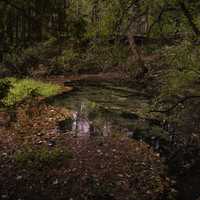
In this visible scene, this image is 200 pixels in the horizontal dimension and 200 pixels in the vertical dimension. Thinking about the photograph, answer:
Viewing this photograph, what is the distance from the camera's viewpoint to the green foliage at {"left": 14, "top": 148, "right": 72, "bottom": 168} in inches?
404

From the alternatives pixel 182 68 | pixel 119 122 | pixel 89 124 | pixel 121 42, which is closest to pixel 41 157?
pixel 121 42

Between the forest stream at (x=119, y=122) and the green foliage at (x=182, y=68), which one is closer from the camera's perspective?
the green foliage at (x=182, y=68)

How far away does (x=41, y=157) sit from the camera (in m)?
10.6

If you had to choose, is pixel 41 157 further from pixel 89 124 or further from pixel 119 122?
pixel 119 122

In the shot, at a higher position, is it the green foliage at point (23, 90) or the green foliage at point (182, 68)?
the green foliage at point (182, 68)

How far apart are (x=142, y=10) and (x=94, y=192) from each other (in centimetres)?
454

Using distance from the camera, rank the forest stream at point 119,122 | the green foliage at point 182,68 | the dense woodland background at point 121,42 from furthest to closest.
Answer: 1. the forest stream at point 119,122
2. the green foliage at point 182,68
3. the dense woodland background at point 121,42

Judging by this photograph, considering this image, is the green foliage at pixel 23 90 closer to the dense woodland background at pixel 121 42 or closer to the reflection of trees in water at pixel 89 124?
the dense woodland background at pixel 121 42

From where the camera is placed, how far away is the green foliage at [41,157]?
10.2m

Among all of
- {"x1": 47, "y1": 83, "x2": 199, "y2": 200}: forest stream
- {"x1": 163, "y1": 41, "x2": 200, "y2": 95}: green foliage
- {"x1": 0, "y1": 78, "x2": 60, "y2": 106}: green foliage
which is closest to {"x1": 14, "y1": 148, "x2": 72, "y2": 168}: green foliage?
{"x1": 47, "y1": 83, "x2": 199, "y2": 200}: forest stream

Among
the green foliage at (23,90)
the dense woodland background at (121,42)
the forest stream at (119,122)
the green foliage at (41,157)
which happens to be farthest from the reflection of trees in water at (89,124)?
the green foliage at (23,90)

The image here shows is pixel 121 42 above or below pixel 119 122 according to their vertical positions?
above

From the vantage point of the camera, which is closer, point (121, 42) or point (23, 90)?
point (121, 42)

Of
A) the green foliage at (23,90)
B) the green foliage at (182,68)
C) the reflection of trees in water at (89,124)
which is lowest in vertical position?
the reflection of trees in water at (89,124)
